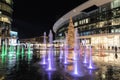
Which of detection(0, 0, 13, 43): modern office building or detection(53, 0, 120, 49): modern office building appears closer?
detection(53, 0, 120, 49): modern office building

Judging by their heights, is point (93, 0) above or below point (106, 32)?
above

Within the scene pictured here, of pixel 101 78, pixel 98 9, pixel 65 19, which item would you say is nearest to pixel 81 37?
pixel 98 9

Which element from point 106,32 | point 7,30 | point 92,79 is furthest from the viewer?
point 7,30

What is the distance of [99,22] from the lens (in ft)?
265

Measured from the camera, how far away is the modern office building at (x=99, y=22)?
2788 inches

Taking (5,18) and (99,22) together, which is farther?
(99,22)

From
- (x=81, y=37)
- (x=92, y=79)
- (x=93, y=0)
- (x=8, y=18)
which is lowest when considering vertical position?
(x=92, y=79)

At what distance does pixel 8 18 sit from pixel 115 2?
3534 cm

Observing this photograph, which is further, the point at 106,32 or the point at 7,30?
the point at 7,30

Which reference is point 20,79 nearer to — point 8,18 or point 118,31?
point 118,31

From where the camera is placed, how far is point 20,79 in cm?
1241

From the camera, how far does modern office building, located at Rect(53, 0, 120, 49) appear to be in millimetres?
70812

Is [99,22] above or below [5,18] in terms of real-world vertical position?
below

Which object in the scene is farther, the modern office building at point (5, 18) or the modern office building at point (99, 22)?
the modern office building at point (5, 18)
